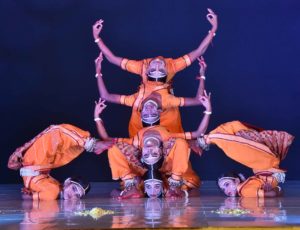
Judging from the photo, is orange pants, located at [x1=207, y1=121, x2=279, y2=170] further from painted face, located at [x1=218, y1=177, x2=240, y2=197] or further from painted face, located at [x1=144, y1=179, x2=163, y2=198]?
painted face, located at [x1=144, y1=179, x2=163, y2=198]

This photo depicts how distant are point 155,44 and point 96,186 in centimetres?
145

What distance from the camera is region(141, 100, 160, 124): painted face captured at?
4812mm

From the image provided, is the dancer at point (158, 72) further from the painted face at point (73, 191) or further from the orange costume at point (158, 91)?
the painted face at point (73, 191)

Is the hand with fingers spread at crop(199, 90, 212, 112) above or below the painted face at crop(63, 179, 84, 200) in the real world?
above

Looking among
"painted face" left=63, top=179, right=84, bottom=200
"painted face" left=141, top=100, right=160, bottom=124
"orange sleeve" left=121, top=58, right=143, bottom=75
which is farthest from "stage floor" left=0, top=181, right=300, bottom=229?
"orange sleeve" left=121, top=58, right=143, bottom=75

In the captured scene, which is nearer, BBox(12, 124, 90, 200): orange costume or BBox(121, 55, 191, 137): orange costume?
BBox(12, 124, 90, 200): orange costume

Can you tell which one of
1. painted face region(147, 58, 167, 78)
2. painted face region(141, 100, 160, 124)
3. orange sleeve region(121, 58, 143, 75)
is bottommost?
painted face region(141, 100, 160, 124)

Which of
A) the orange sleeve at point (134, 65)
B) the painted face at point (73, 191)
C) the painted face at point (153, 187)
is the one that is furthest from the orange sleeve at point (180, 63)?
the painted face at point (73, 191)

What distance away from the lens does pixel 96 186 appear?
5688 mm

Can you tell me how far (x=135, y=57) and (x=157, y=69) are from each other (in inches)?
39.1

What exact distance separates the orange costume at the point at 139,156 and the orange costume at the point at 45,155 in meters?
0.26

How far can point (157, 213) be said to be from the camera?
133 inches

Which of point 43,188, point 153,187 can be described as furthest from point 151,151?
point 43,188

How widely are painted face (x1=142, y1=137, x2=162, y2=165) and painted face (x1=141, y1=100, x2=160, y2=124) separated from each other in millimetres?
Result: 318
